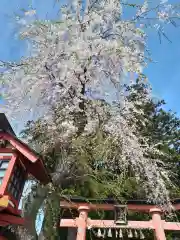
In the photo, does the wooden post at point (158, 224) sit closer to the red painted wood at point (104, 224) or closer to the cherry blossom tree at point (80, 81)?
the red painted wood at point (104, 224)

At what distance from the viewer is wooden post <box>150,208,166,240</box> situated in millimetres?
6541

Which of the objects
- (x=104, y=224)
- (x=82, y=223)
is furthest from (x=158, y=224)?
(x=82, y=223)

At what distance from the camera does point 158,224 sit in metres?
6.69

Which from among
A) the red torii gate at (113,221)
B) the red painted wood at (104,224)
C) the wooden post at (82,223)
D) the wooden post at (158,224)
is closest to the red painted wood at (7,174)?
the red torii gate at (113,221)

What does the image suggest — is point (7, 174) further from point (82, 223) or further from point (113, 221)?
point (113, 221)

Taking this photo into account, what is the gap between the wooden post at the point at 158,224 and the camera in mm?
6541

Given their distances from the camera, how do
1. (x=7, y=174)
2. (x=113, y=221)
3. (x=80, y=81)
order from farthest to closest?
1. (x=113, y=221)
2. (x=80, y=81)
3. (x=7, y=174)

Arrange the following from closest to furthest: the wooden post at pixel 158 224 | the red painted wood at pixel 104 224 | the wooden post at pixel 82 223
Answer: the wooden post at pixel 82 223
the wooden post at pixel 158 224
the red painted wood at pixel 104 224

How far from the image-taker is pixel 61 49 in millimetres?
5172

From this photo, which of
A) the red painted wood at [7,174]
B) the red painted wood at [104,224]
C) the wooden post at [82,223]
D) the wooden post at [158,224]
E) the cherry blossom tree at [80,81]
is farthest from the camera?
the red painted wood at [104,224]

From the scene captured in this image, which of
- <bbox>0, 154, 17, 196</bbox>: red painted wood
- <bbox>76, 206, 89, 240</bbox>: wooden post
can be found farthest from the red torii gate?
<bbox>0, 154, 17, 196</bbox>: red painted wood

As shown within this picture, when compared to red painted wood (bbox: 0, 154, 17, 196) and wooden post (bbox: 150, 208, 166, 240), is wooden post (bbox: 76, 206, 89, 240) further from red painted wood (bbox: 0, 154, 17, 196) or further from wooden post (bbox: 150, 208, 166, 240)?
red painted wood (bbox: 0, 154, 17, 196)

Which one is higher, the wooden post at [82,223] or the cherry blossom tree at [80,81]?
the cherry blossom tree at [80,81]

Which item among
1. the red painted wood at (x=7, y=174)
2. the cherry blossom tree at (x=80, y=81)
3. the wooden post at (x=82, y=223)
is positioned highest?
the cherry blossom tree at (x=80, y=81)
